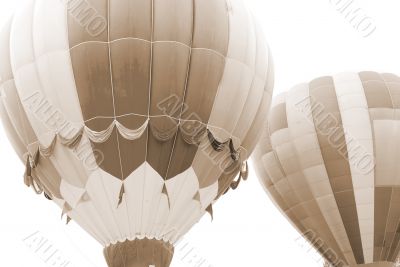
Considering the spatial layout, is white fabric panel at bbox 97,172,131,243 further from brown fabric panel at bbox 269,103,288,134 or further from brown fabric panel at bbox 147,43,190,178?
brown fabric panel at bbox 269,103,288,134

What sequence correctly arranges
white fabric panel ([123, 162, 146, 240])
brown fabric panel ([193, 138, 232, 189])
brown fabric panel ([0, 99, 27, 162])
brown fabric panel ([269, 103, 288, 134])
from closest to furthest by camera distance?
white fabric panel ([123, 162, 146, 240]) < brown fabric panel ([193, 138, 232, 189]) < brown fabric panel ([0, 99, 27, 162]) < brown fabric panel ([269, 103, 288, 134])

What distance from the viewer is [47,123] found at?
959 cm

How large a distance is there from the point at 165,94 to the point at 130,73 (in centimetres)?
50

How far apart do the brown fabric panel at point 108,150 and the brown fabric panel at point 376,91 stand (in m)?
5.82

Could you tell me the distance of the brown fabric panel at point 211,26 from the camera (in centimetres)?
952

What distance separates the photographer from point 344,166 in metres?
13.3

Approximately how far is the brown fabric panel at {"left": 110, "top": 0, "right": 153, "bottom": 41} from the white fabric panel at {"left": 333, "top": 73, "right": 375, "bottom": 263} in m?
5.39

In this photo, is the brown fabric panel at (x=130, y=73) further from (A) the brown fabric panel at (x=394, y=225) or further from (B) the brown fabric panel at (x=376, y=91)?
(A) the brown fabric panel at (x=394, y=225)

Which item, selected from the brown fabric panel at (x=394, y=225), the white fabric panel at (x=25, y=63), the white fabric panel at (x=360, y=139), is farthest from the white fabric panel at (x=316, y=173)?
the white fabric panel at (x=25, y=63)

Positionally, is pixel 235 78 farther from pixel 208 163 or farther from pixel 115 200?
pixel 115 200

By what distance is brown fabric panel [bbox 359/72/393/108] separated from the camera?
13.5 meters

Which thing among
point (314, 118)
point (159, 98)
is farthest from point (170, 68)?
point (314, 118)

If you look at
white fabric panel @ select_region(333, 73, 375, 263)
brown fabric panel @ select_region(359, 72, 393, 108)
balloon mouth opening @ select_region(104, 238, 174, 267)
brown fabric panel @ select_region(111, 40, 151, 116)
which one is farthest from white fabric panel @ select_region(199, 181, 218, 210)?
brown fabric panel @ select_region(359, 72, 393, 108)

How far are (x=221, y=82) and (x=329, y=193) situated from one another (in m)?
4.57
